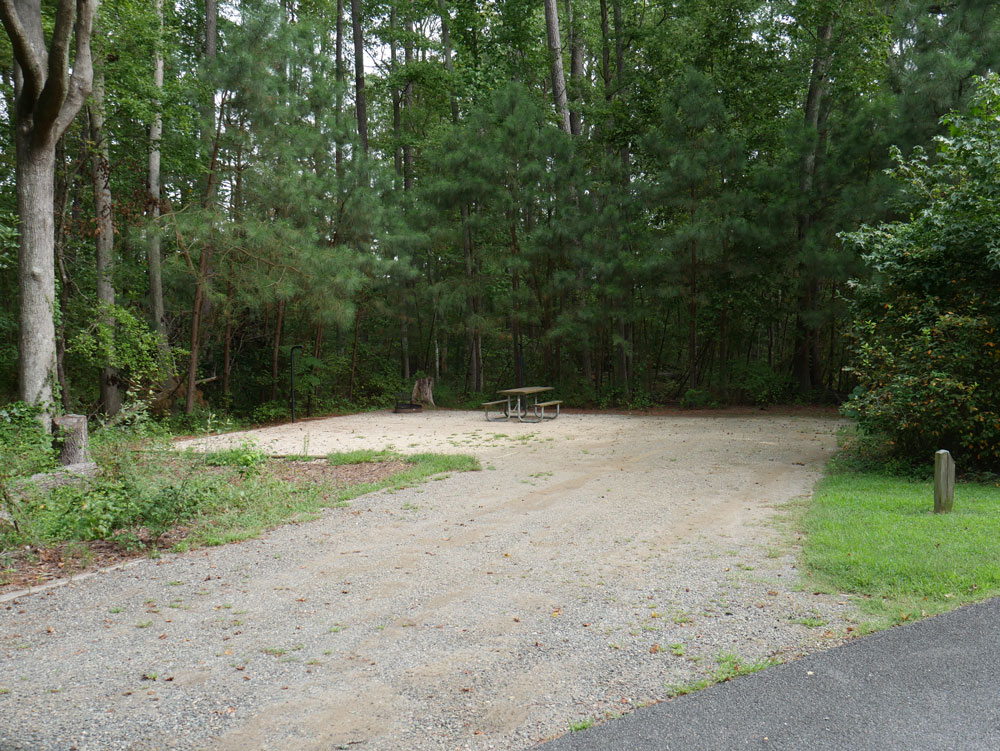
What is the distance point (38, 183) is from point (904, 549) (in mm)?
8687

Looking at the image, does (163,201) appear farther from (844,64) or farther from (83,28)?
(844,64)

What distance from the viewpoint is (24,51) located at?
6.70 metres

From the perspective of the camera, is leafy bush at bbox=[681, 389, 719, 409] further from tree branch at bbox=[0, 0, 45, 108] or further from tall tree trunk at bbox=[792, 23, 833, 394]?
tree branch at bbox=[0, 0, 45, 108]

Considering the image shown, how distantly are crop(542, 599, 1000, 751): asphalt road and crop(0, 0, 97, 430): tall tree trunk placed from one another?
269 inches

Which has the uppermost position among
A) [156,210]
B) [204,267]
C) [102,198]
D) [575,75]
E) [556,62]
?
[575,75]

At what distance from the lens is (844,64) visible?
14.8 m

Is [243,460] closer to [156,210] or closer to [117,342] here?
[117,342]

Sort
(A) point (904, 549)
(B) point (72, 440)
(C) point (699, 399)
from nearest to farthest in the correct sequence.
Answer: (A) point (904, 549)
(B) point (72, 440)
(C) point (699, 399)

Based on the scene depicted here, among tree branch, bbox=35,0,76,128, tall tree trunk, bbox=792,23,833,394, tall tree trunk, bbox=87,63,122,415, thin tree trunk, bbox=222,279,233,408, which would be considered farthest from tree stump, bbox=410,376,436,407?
tree branch, bbox=35,0,76,128

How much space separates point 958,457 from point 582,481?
3.88 metres

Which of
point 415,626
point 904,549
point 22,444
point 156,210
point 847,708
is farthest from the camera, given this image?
point 156,210

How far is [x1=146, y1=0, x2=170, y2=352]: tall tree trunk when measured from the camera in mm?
11906

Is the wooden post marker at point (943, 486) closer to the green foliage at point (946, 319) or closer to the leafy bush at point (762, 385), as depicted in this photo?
the green foliage at point (946, 319)

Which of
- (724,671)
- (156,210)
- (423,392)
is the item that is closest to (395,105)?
(423,392)
